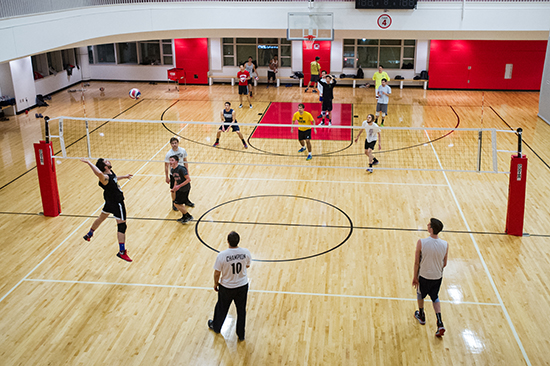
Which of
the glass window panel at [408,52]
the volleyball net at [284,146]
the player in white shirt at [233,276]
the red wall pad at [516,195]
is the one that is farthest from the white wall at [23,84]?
the red wall pad at [516,195]

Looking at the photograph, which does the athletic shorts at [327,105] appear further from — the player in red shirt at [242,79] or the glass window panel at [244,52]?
the glass window panel at [244,52]

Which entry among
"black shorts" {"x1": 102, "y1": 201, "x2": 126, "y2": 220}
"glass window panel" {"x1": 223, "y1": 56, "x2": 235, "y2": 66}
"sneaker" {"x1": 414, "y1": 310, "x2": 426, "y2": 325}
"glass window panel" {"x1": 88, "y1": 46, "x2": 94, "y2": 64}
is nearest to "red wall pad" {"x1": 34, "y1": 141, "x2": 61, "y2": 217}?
"black shorts" {"x1": 102, "y1": 201, "x2": 126, "y2": 220}

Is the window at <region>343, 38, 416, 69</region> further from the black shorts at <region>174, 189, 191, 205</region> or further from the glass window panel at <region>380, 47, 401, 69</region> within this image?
the black shorts at <region>174, 189, 191, 205</region>

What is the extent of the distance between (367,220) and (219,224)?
345cm

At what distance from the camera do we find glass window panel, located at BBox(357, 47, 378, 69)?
93.3 feet

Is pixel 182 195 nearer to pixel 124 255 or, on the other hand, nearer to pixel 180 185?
pixel 180 185

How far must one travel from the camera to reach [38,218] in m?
12.4

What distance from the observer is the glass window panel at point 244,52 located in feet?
95.5

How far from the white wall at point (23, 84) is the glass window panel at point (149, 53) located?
7505 mm

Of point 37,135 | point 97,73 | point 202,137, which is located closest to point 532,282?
point 202,137

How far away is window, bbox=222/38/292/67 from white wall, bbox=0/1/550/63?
6.24 m

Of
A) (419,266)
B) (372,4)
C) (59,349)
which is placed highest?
(372,4)

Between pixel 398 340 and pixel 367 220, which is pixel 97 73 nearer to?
pixel 367 220

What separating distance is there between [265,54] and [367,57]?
5.64 metres
